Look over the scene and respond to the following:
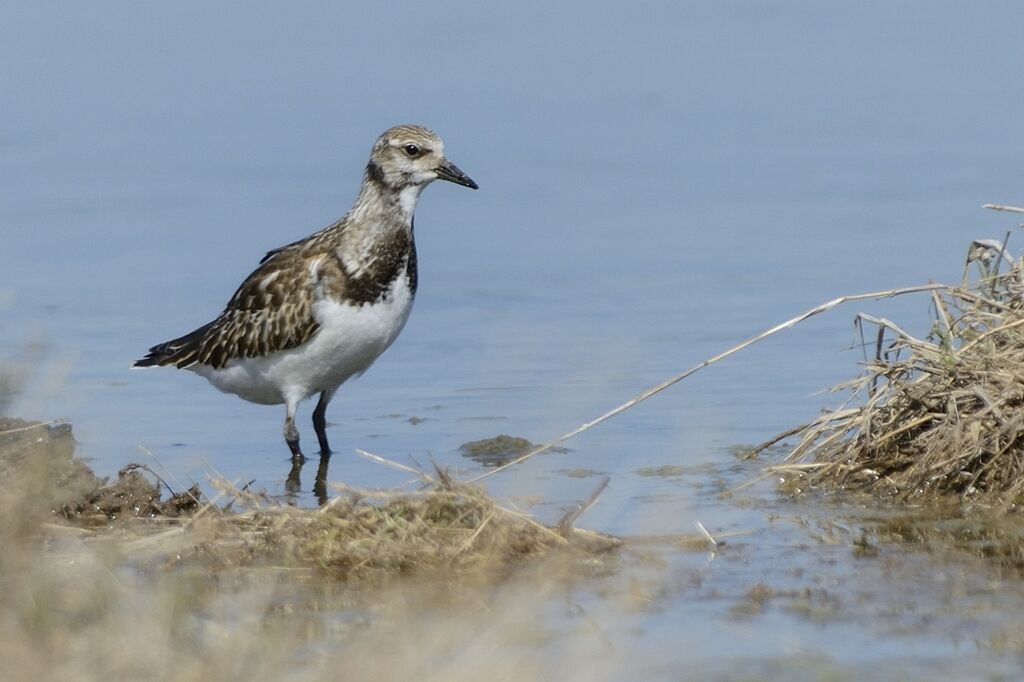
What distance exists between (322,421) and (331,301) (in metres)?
0.76

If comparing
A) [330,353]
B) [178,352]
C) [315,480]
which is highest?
[330,353]

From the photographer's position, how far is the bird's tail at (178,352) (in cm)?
931

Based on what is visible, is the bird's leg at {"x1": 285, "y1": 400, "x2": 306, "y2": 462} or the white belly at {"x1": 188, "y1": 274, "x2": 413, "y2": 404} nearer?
the white belly at {"x1": 188, "y1": 274, "x2": 413, "y2": 404}

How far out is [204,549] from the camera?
6.16m

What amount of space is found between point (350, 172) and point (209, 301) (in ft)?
8.74

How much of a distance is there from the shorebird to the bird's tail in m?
0.04

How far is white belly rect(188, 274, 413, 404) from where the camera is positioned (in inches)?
336

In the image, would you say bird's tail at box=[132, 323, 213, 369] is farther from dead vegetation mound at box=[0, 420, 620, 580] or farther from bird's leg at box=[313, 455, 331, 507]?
dead vegetation mound at box=[0, 420, 620, 580]

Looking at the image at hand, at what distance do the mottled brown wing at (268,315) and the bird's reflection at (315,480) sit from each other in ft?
1.80

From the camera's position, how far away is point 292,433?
8898mm

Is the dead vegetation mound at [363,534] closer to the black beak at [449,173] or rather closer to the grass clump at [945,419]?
the grass clump at [945,419]

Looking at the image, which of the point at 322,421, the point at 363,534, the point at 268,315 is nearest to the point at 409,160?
the point at 268,315

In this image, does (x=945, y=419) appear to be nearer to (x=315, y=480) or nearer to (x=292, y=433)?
(x=315, y=480)

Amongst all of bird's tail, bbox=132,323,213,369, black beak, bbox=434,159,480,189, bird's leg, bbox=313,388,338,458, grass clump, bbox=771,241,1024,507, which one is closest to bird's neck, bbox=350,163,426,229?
black beak, bbox=434,159,480,189
